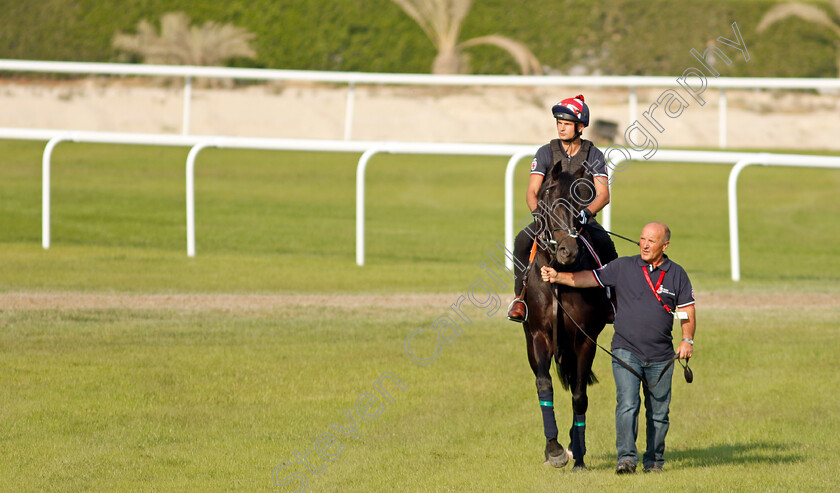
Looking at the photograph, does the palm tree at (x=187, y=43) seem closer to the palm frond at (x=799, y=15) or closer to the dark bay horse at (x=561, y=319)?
the palm frond at (x=799, y=15)

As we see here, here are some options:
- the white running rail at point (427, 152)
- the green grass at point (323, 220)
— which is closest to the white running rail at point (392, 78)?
the green grass at point (323, 220)

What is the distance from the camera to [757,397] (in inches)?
380

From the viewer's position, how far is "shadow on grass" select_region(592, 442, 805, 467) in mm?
7680

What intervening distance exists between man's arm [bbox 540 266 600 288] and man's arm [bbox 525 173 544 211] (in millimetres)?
439

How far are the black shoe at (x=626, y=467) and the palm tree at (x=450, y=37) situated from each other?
23.3 meters

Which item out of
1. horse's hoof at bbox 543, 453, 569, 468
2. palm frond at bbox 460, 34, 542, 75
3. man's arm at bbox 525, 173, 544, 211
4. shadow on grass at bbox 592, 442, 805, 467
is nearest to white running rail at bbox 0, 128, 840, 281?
shadow on grass at bbox 592, 442, 805, 467

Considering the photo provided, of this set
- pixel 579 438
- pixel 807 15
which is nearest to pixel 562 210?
pixel 579 438

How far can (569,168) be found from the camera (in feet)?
25.0

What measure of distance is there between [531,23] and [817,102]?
944cm

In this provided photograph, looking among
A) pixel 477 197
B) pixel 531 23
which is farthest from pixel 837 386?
pixel 531 23

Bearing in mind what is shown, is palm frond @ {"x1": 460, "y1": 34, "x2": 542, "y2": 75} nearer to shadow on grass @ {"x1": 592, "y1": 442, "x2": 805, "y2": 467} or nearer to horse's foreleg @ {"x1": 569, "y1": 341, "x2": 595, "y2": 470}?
shadow on grass @ {"x1": 592, "y1": 442, "x2": 805, "y2": 467}

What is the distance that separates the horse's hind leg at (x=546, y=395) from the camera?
24.1ft

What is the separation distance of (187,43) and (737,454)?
78.0 feet

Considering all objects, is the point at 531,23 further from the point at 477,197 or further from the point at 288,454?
the point at 288,454
